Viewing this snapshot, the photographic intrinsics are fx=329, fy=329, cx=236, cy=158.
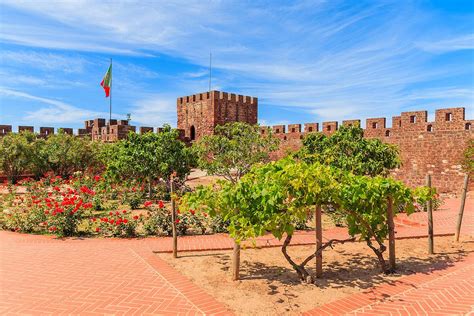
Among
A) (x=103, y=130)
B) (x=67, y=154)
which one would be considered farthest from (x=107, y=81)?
(x=67, y=154)

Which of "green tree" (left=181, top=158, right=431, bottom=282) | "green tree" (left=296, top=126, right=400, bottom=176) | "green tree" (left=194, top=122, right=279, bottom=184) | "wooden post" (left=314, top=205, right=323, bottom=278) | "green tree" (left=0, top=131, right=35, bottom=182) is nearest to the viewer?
"green tree" (left=181, top=158, right=431, bottom=282)

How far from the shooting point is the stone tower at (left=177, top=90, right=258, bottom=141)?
31109 millimetres

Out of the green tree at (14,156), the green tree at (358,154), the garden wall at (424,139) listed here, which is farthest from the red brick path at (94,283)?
the green tree at (14,156)

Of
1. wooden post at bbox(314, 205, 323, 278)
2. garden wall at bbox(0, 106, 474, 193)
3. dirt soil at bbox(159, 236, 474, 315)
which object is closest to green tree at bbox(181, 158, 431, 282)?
wooden post at bbox(314, 205, 323, 278)

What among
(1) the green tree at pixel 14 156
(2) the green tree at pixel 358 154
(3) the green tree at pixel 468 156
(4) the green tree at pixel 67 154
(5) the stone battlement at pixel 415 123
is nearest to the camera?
(2) the green tree at pixel 358 154

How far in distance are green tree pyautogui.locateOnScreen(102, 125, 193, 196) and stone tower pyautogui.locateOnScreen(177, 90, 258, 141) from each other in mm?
14005

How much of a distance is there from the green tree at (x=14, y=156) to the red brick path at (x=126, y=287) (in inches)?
705

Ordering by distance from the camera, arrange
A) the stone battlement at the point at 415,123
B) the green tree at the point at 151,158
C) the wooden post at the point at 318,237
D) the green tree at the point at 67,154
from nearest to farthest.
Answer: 1. the wooden post at the point at 318,237
2. the green tree at the point at 151,158
3. the stone battlement at the point at 415,123
4. the green tree at the point at 67,154

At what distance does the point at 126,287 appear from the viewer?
5699 millimetres

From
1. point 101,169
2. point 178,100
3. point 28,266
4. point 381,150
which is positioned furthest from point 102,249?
point 178,100

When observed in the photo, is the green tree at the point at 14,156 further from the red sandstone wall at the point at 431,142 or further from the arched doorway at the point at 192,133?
the red sandstone wall at the point at 431,142

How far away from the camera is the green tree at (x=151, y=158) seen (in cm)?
1620

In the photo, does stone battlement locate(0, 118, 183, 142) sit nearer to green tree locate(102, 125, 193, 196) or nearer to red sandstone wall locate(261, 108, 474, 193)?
green tree locate(102, 125, 193, 196)

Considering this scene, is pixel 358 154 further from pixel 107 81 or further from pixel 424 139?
pixel 107 81
